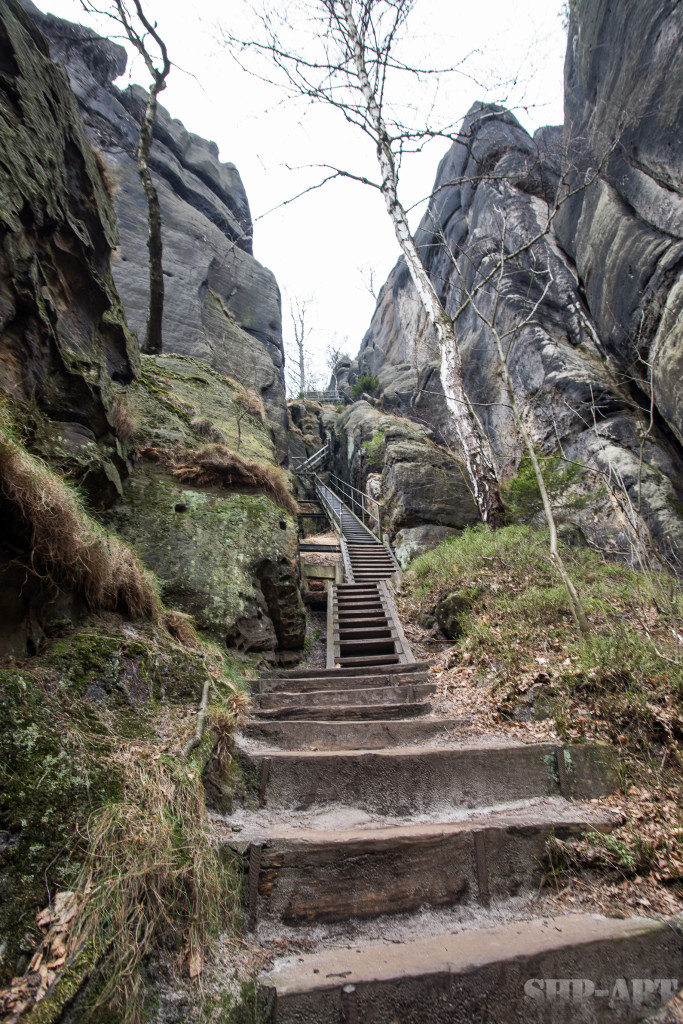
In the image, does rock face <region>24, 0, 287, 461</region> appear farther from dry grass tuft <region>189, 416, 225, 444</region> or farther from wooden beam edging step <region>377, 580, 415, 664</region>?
wooden beam edging step <region>377, 580, 415, 664</region>

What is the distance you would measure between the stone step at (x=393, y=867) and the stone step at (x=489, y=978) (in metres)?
0.18

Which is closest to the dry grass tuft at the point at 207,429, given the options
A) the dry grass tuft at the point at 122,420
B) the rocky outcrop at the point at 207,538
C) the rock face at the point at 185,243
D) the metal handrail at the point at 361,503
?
the rocky outcrop at the point at 207,538

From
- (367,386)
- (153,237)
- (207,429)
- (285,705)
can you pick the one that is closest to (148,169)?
(153,237)

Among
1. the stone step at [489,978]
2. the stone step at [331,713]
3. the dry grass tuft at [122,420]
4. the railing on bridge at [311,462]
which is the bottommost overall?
the stone step at [489,978]

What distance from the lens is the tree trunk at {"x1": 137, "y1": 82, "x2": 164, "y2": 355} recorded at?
9.36m

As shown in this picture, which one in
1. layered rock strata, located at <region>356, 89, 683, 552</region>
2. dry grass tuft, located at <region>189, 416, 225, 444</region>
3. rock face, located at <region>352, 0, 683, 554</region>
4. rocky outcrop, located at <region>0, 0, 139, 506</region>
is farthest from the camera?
layered rock strata, located at <region>356, 89, 683, 552</region>

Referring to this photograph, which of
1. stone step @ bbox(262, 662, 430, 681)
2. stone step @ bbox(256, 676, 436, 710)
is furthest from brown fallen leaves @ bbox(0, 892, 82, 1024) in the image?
stone step @ bbox(262, 662, 430, 681)

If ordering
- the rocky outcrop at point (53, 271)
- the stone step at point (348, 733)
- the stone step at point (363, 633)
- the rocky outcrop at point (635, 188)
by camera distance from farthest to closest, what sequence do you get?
the rocky outcrop at point (635, 188) → the stone step at point (363, 633) → the rocky outcrop at point (53, 271) → the stone step at point (348, 733)

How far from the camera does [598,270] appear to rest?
1186 cm

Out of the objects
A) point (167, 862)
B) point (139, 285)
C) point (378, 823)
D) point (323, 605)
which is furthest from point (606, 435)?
point (139, 285)

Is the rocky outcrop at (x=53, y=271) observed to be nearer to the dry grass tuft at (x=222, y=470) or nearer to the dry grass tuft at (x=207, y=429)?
the dry grass tuft at (x=222, y=470)

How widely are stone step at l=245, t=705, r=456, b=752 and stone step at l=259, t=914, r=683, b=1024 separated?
1.48 m

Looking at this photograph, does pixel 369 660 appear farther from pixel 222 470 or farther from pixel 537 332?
pixel 537 332

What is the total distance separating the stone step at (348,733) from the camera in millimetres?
3379
